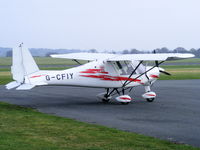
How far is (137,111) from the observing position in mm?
14773

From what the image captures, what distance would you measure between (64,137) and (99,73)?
294 inches

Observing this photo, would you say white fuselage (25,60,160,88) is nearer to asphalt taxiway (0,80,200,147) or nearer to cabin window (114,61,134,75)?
cabin window (114,61,134,75)

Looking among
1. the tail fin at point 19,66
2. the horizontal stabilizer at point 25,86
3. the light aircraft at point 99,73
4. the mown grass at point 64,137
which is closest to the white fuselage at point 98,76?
the light aircraft at point 99,73

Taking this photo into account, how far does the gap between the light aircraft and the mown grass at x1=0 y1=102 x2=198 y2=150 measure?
9.05 ft

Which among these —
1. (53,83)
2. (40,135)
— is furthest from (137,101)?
(40,135)

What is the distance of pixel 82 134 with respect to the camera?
33.6 feet

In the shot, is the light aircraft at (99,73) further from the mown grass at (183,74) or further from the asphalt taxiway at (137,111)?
the mown grass at (183,74)

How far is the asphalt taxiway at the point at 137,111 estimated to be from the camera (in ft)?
35.6

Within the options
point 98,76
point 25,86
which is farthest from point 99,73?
point 25,86

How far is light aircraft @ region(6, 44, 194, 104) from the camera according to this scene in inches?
601

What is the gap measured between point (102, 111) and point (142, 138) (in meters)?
5.31

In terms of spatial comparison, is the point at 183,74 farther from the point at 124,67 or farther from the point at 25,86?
the point at 25,86

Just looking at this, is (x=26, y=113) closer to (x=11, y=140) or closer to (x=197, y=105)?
(x=11, y=140)

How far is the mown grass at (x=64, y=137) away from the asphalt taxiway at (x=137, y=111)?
71 centimetres
